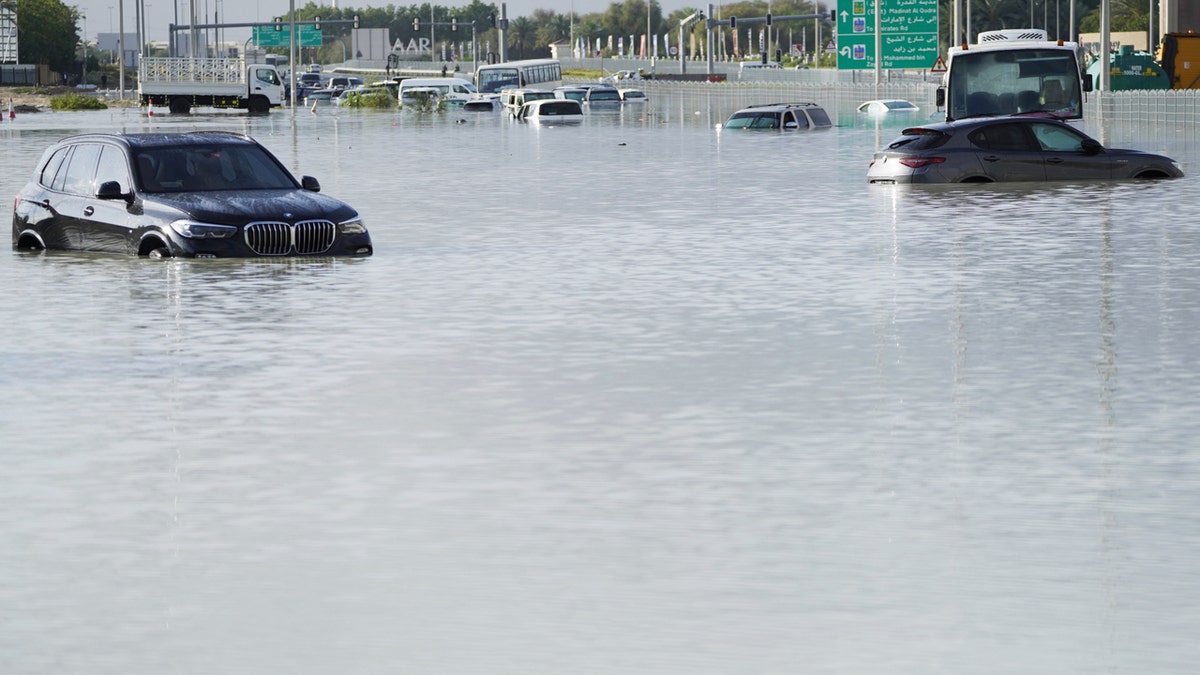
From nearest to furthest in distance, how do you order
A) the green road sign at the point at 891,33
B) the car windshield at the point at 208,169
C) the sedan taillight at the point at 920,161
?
1. the car windshield at the point at 208,169
2. the sedan taillight at the point at 920,161
3. the green road sign at the point at 891,33

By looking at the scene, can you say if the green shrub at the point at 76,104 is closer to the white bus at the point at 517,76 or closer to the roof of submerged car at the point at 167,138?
the white bus at the point at 517,76

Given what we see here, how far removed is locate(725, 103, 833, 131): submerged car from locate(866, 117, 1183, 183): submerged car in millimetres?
28159

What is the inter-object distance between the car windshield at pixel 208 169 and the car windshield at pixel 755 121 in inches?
1610

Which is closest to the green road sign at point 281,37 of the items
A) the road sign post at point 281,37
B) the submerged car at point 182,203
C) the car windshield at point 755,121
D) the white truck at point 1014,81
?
the road sign post at point 281,37

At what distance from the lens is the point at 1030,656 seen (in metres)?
6.08

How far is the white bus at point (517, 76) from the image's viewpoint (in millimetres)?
107312

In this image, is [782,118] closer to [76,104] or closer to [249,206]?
[249,206]

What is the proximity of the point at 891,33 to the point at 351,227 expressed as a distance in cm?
6492

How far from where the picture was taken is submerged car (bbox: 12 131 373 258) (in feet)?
64.3

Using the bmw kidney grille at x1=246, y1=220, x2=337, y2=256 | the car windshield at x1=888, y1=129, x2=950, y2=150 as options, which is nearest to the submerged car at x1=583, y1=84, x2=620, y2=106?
the car windshield at x1=888, y1=129, x2=950, y2=150


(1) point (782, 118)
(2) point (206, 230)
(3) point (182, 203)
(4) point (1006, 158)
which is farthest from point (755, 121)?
(2) point (206, 230)

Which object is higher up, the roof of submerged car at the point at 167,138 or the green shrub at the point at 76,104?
the green shrub at the point at 76,104

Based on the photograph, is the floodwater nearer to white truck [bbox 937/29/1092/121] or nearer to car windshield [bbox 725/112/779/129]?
white truck [bbox 937/29/1092/121]

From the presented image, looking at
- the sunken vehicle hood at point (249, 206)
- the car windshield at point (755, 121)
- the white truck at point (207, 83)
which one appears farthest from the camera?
the white truck at point (207, 83)
